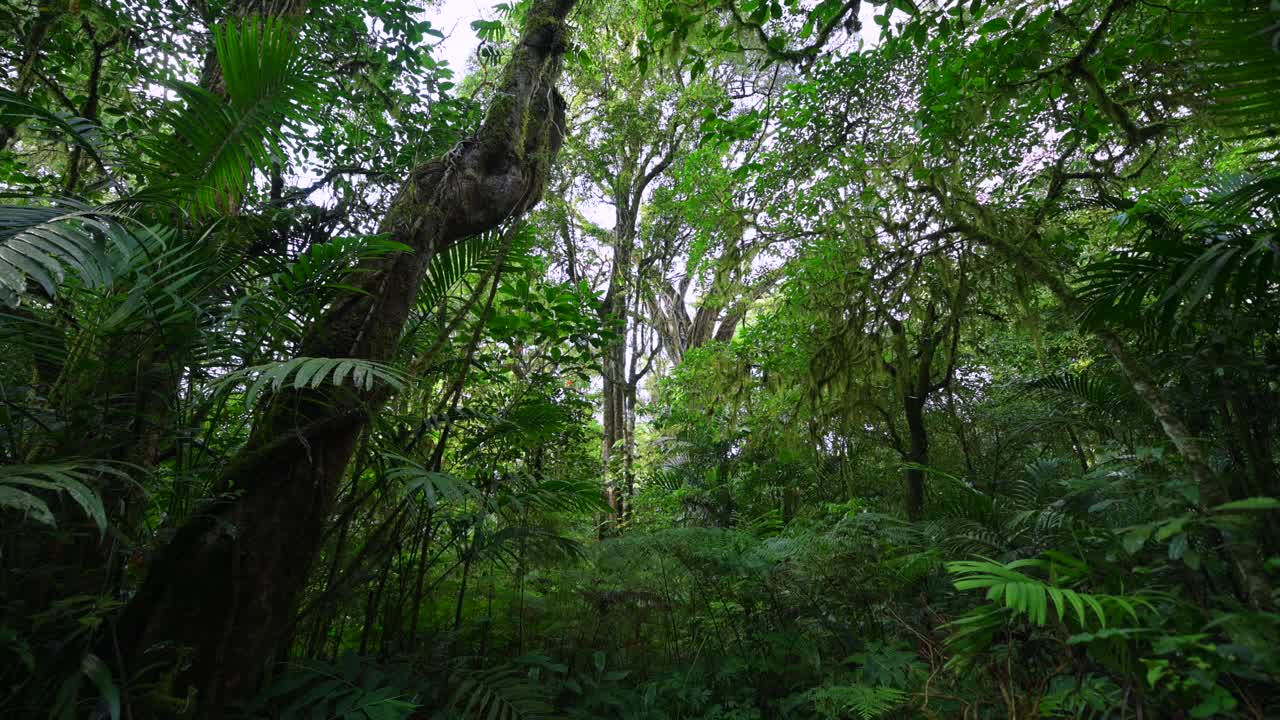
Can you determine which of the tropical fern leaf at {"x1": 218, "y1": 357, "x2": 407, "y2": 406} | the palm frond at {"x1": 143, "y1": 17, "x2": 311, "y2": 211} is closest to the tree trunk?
the tropical fern leaf at {"x1": 218, "y1": 357, "x2": 407, "y2": 406}

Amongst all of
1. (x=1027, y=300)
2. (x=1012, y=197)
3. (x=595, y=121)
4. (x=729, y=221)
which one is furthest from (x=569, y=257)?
(x=1027, y=300)

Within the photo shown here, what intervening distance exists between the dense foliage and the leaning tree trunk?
1cm

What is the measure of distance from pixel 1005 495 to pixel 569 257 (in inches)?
337

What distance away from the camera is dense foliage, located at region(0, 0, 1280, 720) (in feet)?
5.17

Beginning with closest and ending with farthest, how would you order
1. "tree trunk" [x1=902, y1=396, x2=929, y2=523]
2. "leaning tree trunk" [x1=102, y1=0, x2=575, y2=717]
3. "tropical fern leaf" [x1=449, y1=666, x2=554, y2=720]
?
1. "leaning tree trunk" [x1=102, y1=0, x2=575, y2=717]
2. "tropical fern leaf" [x1=449, y1=666, x2=554, y2=720]
3. "tree trunk" [x1=902, y1=396, x2=929, y2=523]

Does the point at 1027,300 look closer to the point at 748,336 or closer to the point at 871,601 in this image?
the point at 871,601

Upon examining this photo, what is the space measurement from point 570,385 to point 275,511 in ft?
7.97

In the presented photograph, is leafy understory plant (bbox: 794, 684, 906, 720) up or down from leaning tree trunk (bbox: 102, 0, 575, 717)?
down

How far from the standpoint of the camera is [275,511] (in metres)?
1.96

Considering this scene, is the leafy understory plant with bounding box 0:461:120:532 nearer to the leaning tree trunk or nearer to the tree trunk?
the leaning tree trunk

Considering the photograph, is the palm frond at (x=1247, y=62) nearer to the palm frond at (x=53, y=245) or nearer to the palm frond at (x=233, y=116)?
the palm frond at (x=53, y=245)

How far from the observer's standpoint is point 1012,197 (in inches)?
178

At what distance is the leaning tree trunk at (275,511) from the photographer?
1.75 m

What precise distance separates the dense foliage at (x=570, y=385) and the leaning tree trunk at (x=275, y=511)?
0.04 ft
